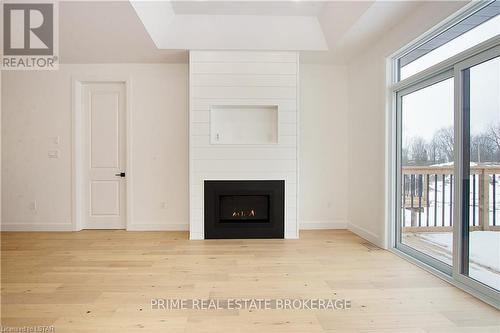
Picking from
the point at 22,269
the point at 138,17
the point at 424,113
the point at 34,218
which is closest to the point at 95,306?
the point at 22,269

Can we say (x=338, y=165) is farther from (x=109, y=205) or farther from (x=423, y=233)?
(x=109, y=205)

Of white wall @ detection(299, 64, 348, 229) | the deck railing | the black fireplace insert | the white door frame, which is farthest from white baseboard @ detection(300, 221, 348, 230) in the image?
the white door frame

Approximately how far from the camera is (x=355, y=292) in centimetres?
221

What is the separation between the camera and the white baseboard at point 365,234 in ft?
11.4

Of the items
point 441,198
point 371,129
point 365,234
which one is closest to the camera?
point 441,198

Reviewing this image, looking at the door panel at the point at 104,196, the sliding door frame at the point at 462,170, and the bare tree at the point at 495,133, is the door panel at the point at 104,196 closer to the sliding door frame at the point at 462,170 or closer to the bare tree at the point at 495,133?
the sliding door frame at the point at 462,170

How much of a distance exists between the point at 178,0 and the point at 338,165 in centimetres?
330

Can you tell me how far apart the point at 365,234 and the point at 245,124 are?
235 cm

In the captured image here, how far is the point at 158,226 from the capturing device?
14.0 feet

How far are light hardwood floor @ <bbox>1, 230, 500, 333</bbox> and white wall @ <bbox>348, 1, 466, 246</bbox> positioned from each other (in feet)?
1.49

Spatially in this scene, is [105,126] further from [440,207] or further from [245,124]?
[440,207]

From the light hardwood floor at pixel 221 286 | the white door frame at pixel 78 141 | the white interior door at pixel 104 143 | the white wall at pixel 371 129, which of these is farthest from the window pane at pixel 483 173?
the white interior door at pixel 104 143

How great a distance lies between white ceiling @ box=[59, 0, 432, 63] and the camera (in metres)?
3.19

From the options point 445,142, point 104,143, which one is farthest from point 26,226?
point 445,142
